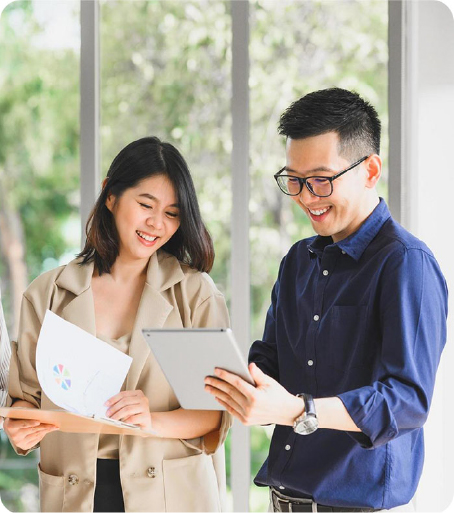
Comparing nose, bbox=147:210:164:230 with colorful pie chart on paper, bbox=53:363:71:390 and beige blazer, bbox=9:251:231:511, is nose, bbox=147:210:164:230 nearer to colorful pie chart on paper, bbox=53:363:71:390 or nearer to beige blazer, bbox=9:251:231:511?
beige blazer, bbox=9:251:231:511

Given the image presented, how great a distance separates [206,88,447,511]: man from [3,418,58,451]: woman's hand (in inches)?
20.2

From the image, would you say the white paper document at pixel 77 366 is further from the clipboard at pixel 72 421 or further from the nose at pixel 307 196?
the nose at pixel 307 196

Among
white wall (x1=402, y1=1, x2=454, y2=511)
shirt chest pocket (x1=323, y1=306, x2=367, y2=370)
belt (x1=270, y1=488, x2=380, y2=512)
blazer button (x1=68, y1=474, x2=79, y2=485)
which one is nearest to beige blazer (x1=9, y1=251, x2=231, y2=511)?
blazer button (x1=68, y1=474, x2=79, y2=485)

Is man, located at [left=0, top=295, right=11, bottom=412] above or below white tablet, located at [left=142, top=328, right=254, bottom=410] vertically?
below

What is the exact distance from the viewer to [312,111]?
5.45ft

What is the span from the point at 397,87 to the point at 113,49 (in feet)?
6.46

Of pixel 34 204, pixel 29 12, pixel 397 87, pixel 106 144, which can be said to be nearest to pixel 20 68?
pixel 29 12

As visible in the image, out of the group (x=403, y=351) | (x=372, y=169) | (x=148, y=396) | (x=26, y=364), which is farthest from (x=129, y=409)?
(x=372, y=169)

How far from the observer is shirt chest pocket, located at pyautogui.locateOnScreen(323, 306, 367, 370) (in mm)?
1575

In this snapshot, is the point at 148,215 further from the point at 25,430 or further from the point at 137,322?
the point at 25,430

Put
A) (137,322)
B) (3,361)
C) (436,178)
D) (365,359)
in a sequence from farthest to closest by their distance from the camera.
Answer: (436,178)
(3,361)
(137,322)
(365,359)

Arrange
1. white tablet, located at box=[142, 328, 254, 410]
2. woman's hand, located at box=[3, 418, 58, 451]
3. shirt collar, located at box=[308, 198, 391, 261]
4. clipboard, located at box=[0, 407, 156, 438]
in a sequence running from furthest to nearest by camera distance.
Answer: woman's hand, located at box=[3, 418, 58, 451] → shirt collar, located at box=[308, 198, 391, 261] → clipboard, located at box=[0, 407, 156, 438] → white tablet, located at box=[142, 328, 254, 410]

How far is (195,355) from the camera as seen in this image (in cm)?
147

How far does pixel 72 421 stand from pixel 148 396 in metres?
0.30
